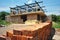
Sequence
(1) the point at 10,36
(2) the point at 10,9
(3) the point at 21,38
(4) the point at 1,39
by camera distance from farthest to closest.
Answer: (2) the point at 10,9 → (4) the point at 1,39 → (1) the point at 10,36 → (3) the point at 21,38

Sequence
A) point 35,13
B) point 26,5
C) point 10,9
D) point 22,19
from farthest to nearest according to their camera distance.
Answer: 1. point 26,5
2. point 10,9
3. point 22,19
4. point 35,13

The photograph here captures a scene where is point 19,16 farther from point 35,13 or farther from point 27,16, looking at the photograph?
point 35,13

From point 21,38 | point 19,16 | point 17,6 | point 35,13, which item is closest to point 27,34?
point 21,38

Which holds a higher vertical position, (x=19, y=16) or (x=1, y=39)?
(x=1, y=39)

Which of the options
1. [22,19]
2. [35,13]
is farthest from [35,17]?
[22,19]

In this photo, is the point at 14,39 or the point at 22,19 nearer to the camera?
the point at 14,39

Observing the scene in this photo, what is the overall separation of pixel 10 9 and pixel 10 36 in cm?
1939

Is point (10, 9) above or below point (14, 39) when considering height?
below

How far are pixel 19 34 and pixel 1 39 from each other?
51cm

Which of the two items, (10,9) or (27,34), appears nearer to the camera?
(27,34)

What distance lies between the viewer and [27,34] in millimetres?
1463

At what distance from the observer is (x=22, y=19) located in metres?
16.6

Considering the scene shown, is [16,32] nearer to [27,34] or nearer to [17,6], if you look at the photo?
[27,34]

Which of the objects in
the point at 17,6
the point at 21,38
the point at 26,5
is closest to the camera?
the point at 21,38
